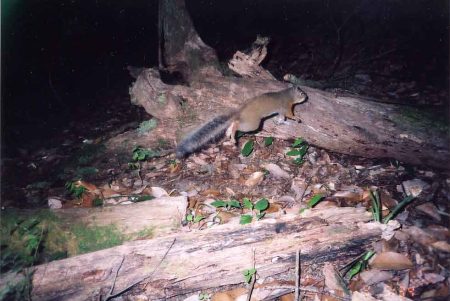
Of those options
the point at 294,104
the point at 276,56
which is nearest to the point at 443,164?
the point at 294,104

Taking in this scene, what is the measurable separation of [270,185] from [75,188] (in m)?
2.37

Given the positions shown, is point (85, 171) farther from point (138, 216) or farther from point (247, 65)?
point (247, 65)

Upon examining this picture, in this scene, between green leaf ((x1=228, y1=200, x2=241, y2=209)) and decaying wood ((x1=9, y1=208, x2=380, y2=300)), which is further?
green leaf ((x1=228, y1=200, x2=241, y2=209))

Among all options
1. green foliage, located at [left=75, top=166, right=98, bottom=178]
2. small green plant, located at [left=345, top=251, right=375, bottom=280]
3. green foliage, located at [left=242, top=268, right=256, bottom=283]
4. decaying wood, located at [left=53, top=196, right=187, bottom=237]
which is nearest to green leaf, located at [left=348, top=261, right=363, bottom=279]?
small green plant, located at [left=345, top=251, right=375, bottom=280]

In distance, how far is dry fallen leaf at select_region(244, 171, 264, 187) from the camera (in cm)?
411

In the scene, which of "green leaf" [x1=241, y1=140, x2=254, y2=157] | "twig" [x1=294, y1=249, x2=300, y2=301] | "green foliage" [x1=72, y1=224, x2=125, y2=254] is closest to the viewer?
"twig" [x1=294, y1=249, x2=300, y2=301]

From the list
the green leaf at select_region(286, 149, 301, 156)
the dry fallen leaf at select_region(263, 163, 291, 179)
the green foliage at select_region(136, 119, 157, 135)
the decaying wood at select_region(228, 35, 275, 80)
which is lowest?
the dry fallen leaf at select_region(263, 163, 291, 179)

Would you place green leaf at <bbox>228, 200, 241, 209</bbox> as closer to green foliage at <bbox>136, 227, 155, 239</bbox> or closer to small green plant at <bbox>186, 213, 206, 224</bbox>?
small green plant at <bbox>186, 213, 206, 224</bbox>

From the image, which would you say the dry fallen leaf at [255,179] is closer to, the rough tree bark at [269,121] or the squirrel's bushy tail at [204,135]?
the squirrel's bushy tail at [204,135]

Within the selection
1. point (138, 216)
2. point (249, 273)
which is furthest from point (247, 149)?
point (249, 273)

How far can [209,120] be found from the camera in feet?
15.5

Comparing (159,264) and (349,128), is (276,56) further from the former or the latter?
(159,264)

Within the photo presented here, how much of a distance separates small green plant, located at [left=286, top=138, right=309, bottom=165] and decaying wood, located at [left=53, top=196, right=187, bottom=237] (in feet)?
6.12

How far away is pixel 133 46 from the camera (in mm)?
10758
